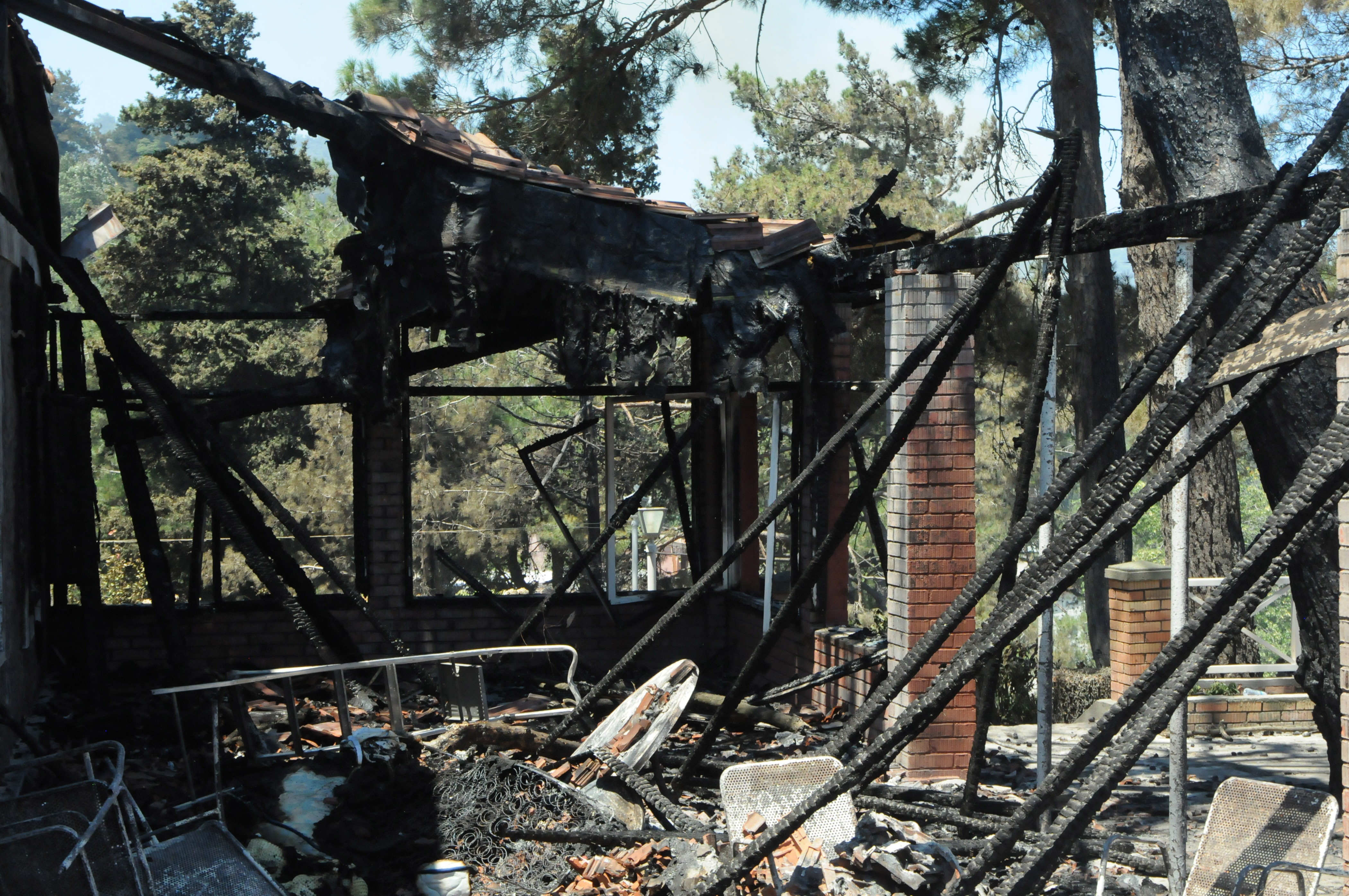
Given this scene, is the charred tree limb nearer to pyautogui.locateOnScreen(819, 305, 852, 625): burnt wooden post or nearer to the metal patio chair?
the metal patio chair

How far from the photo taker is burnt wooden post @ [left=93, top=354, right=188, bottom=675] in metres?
7.27

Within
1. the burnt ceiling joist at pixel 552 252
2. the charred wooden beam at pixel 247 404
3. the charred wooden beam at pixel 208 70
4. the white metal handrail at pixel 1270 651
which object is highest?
the charred wooden beam at pixel 208 70

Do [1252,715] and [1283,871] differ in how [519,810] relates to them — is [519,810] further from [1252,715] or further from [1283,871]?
[1252,715]

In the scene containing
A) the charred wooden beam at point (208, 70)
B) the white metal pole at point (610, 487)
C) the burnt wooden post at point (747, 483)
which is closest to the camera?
the charred wooden beam at point (208, 70)

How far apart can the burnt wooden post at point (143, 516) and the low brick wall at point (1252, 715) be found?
741 centimetres

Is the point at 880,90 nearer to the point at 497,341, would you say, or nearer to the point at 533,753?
the point at 497,341

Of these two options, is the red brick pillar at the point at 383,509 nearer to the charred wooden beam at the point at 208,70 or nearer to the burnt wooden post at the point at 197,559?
the burnt wooden post at the point at 197,559

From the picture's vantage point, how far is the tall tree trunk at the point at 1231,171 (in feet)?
16.8

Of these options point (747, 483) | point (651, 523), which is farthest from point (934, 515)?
point (651, 523)

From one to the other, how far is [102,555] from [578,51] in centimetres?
1471

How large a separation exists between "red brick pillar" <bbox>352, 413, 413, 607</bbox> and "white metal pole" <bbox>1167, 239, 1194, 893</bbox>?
6.24 meters

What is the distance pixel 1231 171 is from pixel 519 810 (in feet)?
16.2

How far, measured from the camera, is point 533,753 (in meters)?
6.80

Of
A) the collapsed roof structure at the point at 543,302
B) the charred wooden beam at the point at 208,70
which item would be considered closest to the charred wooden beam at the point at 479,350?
the collapsed roof structure at the point at 543,302
